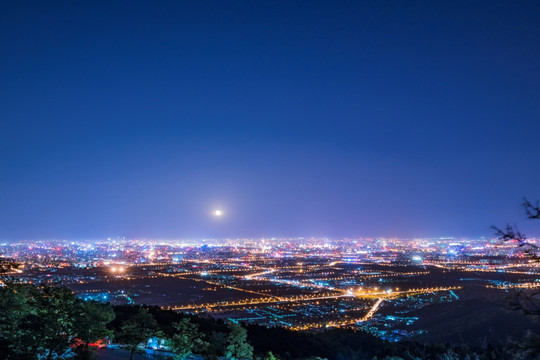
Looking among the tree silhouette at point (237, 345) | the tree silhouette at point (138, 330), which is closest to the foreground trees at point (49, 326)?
the tree silhouette at point (138, 330)

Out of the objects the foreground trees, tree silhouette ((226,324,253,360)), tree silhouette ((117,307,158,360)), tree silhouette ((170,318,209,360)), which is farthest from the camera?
tree silhouette ((226,324,253,360))

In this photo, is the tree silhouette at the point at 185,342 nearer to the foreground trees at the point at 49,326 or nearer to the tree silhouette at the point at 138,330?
the tree silhouette at the point at 138,330

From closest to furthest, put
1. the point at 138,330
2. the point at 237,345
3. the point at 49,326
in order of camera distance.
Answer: the point at 49,326
the point at 138,330
the point at 237,345

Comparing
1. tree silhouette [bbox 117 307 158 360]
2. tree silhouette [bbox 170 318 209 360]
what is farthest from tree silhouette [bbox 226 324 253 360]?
tree silhouette [bbox 117 307 158 360]

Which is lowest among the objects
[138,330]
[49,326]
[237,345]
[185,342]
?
[237,345]

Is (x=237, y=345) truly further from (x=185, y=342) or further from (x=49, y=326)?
(x=49, y=326)

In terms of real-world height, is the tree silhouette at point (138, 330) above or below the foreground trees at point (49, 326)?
below

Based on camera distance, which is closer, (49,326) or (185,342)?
(49,326)

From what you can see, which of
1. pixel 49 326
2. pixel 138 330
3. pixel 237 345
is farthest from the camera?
pixel 237 345

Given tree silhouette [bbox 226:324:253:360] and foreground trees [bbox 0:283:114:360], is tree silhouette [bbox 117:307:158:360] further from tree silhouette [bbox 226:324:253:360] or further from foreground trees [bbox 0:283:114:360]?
tree silhouette [bbox 226:324:253:360]

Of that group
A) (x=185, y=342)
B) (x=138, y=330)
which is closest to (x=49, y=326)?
(x=138, y=330)

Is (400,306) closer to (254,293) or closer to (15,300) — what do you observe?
(254,293)
